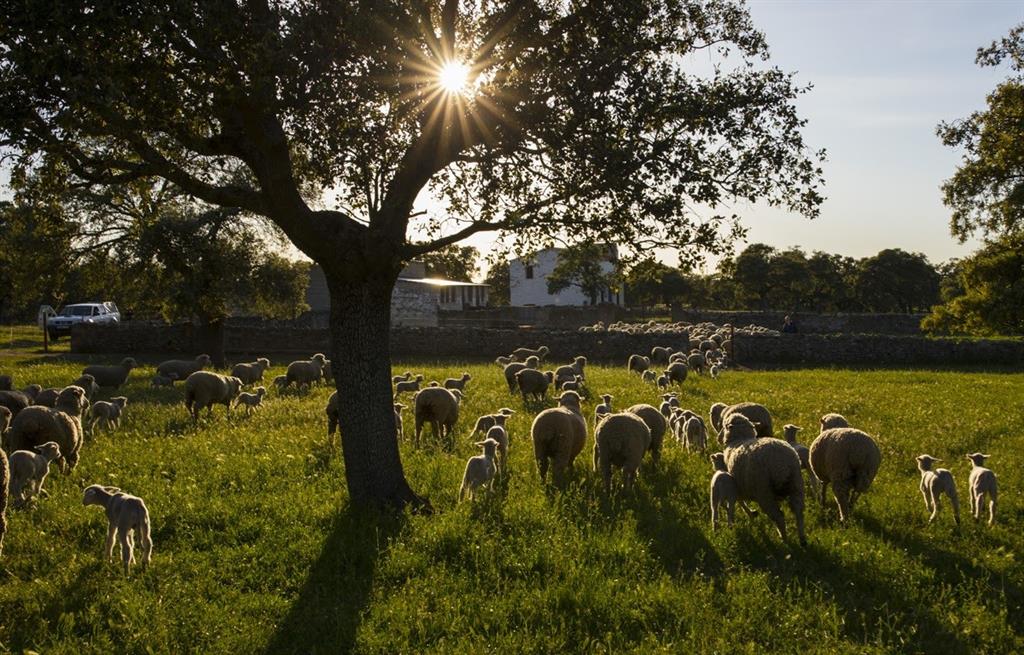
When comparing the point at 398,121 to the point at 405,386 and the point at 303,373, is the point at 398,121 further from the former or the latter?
the point at 303,373

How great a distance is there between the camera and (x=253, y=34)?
857 cm

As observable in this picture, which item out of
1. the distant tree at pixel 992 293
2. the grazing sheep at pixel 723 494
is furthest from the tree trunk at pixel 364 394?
the distant tree at pixel 992 293

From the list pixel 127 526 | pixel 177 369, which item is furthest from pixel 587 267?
pixel 177 369

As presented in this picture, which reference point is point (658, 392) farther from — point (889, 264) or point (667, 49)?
point (889, 264)

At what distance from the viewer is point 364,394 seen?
972cm

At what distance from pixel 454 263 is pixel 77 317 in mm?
58632

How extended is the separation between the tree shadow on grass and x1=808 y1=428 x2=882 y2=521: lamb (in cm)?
527

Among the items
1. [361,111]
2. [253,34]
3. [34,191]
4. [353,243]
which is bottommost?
[353,243]

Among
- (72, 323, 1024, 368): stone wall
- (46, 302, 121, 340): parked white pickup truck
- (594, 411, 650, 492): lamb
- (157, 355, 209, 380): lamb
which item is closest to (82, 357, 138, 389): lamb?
(157, 355, 209, 380): lamb

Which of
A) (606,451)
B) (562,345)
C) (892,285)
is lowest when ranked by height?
(606,451)

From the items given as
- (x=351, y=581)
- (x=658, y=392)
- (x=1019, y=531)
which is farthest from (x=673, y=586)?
(x=658, y=392)

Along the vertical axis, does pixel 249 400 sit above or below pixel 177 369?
below

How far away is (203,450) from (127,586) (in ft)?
19.9

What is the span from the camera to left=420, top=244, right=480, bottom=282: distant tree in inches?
3888
